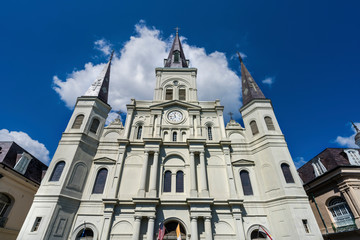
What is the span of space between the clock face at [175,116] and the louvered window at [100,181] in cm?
831

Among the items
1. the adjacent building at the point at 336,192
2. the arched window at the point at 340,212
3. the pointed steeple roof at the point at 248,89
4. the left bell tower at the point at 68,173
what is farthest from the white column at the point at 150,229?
the pointed steeple roof at the point at 248,89

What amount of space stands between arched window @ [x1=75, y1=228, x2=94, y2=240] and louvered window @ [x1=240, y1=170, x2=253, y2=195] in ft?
40.9

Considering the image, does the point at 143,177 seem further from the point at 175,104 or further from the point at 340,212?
the point at 340,212

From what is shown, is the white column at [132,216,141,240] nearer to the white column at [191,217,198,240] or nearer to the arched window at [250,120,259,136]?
the white column at [191,217,198,240]

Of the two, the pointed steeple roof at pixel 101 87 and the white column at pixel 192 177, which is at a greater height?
the pointed steeple roof at pixel 101 87

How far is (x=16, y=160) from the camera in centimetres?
1723

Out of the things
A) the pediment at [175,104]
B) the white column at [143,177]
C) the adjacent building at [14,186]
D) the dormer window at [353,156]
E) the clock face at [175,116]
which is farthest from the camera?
the pediment at [175,104]

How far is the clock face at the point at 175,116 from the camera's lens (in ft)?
66.5

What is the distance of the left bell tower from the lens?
1266 centimetres

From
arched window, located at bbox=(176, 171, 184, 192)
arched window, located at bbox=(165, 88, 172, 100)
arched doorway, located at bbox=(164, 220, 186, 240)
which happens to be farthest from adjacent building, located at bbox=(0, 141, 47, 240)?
arched window, located at bbox=(165, 88, 172, 100)

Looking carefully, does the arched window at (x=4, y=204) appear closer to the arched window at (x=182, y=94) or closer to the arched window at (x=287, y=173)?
the arched window at (x=182, y=94)

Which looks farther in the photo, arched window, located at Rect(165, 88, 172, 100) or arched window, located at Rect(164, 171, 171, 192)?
arched window, located at Rect(165, 88, 172, 100)

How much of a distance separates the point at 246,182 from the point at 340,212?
7.52 meters

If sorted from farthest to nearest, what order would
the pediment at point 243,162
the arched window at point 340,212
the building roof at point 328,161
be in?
the pediment at point 243,162, the building roof at point 328,161, the arched window at point 340,212
